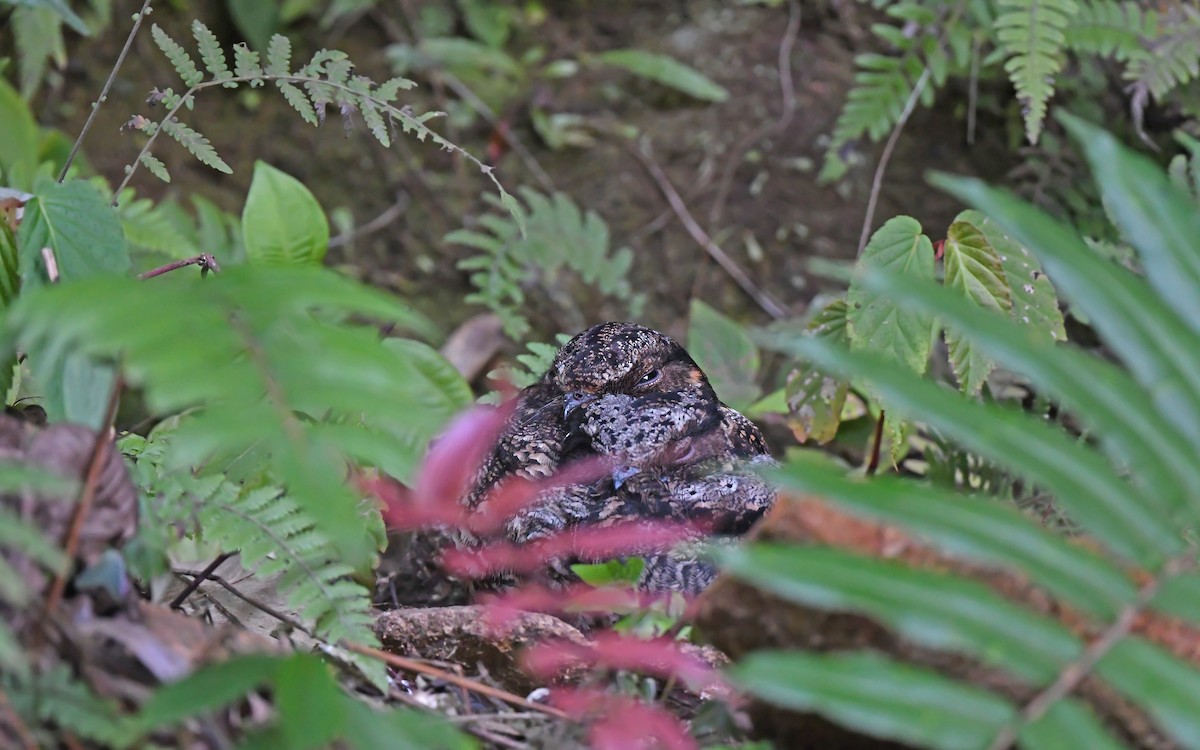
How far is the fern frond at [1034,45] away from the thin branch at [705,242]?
197 cm

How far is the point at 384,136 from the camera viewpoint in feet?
9.33

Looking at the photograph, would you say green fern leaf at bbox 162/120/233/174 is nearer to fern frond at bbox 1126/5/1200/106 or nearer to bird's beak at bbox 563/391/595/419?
bird's beak at bbox 563/391/595/419

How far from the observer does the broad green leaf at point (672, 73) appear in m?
6.81

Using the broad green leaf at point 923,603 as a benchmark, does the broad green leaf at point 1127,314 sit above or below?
above

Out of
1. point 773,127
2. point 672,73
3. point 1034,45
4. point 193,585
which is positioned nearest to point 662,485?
point 193,585

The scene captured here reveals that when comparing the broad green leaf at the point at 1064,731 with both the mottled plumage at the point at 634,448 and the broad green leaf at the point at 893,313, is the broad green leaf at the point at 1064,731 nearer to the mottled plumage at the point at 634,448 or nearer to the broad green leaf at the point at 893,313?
the mottled plumage at the point at 634,448

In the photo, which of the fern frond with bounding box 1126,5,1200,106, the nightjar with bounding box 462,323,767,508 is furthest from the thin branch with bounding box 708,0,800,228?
the nightjar with bounding box 462,323,767,508

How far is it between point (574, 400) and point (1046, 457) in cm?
209

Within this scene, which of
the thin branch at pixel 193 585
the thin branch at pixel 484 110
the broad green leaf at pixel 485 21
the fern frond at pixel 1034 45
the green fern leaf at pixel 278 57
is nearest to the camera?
the thin branch at pixel 193 585

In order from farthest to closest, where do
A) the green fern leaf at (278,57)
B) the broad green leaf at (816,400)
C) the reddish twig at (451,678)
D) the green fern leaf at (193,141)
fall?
the broad green leaf at (816,400)
the green fern leaf at (278,57)
the green fern leaf at (193,141)
the reddish twig at (451,678)

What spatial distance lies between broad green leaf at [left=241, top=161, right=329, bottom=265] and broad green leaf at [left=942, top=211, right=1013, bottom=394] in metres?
2.01

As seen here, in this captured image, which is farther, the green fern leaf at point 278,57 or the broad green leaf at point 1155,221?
the green fern leaf at point 278,57

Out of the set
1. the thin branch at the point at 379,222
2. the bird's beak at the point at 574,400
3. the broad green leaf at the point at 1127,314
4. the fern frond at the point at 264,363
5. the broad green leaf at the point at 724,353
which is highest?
the broad green leaf at the point at 1127,314

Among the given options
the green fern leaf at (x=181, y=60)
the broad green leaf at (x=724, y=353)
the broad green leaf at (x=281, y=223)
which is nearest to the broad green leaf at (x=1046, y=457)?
the green fern leaf at (x=181, y=60)
